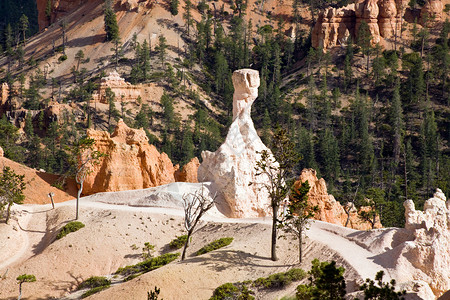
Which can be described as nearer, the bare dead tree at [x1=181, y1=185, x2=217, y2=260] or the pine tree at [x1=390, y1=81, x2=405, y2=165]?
the bare dead tree at [x1=181, y1=185, x2=217, y2=260]

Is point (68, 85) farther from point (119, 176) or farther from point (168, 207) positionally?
point (168, 207)

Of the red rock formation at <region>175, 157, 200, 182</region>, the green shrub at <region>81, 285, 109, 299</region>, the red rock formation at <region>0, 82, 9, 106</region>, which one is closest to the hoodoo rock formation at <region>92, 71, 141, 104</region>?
the red rock formation at <region>0, 82, 9, 106</region>

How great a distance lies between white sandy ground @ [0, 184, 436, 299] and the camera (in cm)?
3341

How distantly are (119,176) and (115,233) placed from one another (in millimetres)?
13586

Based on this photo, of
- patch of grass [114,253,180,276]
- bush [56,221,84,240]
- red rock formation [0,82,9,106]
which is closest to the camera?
patch of grass [114,253,180,276]

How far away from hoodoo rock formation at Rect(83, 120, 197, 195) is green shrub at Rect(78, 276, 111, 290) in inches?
712

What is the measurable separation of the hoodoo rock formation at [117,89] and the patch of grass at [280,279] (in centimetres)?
8547

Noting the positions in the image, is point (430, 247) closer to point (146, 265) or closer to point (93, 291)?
point (146, 265)

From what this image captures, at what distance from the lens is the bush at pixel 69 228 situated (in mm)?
44316

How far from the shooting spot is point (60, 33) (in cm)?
15388

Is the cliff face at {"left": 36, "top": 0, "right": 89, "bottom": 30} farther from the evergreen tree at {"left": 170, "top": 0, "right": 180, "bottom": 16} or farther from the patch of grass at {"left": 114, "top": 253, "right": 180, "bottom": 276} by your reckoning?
the patch of grass at {"left": 114, "top": 253, "right": 180, "bottom": 276}

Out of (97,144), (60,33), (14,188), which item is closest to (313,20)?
(60,33)

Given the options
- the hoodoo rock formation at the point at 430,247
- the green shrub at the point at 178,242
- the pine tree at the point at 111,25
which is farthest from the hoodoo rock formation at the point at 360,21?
the hoodoo rock formation at the point at 430,247

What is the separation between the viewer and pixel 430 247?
110 ft
